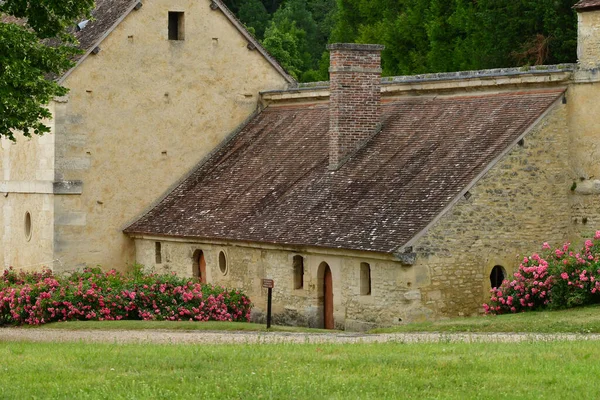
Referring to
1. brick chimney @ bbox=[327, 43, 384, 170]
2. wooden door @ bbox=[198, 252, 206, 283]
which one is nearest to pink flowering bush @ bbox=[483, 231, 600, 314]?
brick chimney @ bbox=[327, 43, 384, 170]

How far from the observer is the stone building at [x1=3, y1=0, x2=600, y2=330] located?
90.3ft

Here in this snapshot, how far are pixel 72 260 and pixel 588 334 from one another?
16918 mm

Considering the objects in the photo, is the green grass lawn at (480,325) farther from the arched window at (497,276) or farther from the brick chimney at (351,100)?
the brick chimney at (351,100)

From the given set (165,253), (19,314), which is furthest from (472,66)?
(19,314)

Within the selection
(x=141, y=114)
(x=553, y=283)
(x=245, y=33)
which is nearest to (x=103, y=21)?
(x=141, y=114)

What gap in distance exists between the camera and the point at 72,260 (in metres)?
34.9

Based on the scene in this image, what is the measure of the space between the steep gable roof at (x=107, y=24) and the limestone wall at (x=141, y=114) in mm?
184

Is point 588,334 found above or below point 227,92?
below

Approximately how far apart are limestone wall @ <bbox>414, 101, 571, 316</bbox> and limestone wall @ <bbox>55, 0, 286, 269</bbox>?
36.6ft

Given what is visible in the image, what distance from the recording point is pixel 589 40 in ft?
91.8

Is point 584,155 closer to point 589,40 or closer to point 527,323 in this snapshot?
point 589,40

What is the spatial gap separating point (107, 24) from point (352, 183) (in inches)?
348

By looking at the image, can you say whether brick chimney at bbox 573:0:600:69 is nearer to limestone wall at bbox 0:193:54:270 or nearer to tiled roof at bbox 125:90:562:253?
tiled roof at bbox 125:90:562:253

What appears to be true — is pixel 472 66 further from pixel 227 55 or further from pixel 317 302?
pixel 317 302
